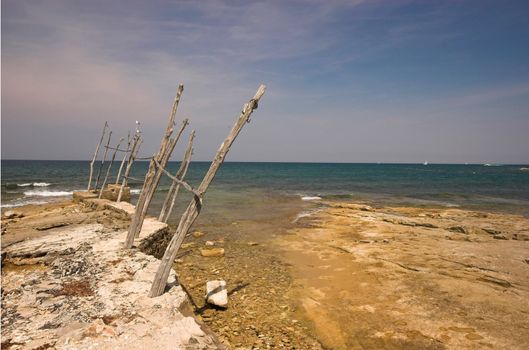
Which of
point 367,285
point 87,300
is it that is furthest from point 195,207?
point 367,285

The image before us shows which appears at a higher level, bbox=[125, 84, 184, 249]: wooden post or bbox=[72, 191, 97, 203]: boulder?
bbox=[125, 84, 184, 249]: wooden post

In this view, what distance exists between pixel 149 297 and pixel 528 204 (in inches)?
1145

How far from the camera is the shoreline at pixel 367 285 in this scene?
5.54 meters

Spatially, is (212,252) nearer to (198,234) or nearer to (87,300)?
(198,234)

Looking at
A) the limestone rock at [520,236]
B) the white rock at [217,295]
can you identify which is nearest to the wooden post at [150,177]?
the white rock at [217,295]


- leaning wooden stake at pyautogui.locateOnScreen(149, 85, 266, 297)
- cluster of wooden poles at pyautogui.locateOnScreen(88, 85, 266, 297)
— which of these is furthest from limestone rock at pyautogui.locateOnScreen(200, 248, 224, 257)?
leaning wooden stake at pyautogui.locateOnScreen(149, 85, 266, 297)

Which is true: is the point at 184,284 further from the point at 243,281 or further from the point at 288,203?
the point at 288,203

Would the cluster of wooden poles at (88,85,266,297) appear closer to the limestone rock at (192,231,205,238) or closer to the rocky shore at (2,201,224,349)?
the rocky shore at (2,201,224,349)

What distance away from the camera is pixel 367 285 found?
25.2ft

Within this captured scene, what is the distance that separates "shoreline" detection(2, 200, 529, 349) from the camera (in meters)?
5.54

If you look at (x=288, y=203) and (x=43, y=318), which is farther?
(x=288, y=203)

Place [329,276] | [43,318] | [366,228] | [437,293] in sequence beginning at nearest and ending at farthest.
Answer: [43,318]
[437,293]
[329,276]
[366,228]

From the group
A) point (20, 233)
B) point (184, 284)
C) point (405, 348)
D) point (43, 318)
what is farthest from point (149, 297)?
point (20, 233)

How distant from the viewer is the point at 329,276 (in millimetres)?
8398
